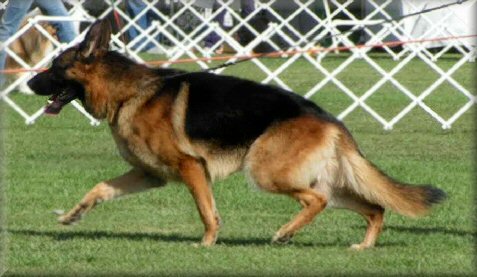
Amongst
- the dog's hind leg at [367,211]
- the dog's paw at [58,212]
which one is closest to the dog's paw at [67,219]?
the dog's paw at [58,212]

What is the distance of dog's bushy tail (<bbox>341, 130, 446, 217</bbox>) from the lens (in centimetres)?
728

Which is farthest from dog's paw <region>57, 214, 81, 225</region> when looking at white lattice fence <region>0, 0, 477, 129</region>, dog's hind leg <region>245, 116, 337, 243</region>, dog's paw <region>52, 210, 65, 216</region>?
white lattice fence <region>0, 0, 477, 129</region>

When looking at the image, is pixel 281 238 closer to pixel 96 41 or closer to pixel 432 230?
pixel 432 230

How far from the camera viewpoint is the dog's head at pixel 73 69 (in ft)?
24.4

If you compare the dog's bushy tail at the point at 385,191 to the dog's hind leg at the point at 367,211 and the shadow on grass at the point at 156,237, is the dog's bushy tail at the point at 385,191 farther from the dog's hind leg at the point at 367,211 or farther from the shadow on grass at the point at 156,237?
the shadow on grass at the point at 156,237

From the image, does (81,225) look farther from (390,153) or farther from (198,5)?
(198,5)

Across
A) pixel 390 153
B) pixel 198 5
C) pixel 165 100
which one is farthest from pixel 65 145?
pixel 198 5

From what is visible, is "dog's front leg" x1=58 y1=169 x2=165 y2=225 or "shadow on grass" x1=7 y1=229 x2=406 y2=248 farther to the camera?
"dog's front leg" x1=58 y1=169 x2=165 y2=225

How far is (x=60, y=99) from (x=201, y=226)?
1247 mm

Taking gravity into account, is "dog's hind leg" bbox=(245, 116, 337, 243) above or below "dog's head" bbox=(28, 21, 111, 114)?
below

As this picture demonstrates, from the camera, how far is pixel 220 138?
285 inches

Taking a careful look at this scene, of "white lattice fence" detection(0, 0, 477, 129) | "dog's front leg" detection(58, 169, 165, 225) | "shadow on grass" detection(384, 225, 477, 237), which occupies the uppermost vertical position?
"dog's front leg" detection(58, 169, 165, 225)

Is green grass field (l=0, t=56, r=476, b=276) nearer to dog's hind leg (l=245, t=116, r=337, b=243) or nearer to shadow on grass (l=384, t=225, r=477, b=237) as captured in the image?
shadow on grass (l=384, t=225, r=477, b=237)

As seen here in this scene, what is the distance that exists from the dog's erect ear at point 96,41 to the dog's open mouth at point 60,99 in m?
0.24
